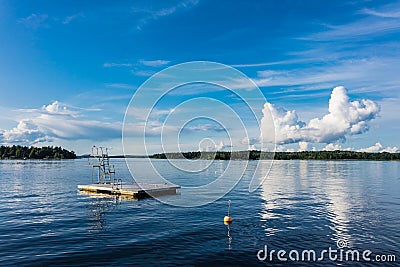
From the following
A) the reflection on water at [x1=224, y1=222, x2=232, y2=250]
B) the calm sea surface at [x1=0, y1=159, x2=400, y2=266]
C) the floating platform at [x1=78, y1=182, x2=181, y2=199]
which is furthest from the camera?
the floating platform at [x1=78, y1=182, x2=181, y2=199]

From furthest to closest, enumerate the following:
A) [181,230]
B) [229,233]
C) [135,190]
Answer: [135,190] → [181,230] → [229,233]

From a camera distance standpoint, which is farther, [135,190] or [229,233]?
[135,190]

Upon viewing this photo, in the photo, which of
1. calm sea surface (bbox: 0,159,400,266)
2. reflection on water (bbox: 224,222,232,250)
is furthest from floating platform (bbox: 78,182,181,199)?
reflection on water (bbox: 224,222,232,250)

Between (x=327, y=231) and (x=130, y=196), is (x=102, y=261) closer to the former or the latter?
(x=327, y=231)

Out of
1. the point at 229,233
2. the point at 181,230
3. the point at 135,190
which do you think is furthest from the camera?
the point at 135,190

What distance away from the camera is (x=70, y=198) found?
4500cm

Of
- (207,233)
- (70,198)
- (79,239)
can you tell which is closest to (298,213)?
(207,233)

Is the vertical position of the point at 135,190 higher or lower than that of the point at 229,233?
higher

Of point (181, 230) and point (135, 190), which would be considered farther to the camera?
point (135, 190)

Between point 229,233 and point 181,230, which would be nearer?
point 229,233

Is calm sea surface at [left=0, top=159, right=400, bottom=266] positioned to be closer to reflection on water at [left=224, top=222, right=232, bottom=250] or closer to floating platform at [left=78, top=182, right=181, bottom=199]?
reflection on water at [left=224, top=222, right=232, bottom=250]

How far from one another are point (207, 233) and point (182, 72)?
14002 millimetres

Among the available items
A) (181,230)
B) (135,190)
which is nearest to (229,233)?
(181,230)

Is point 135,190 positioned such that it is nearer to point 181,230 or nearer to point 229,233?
point 181,230
